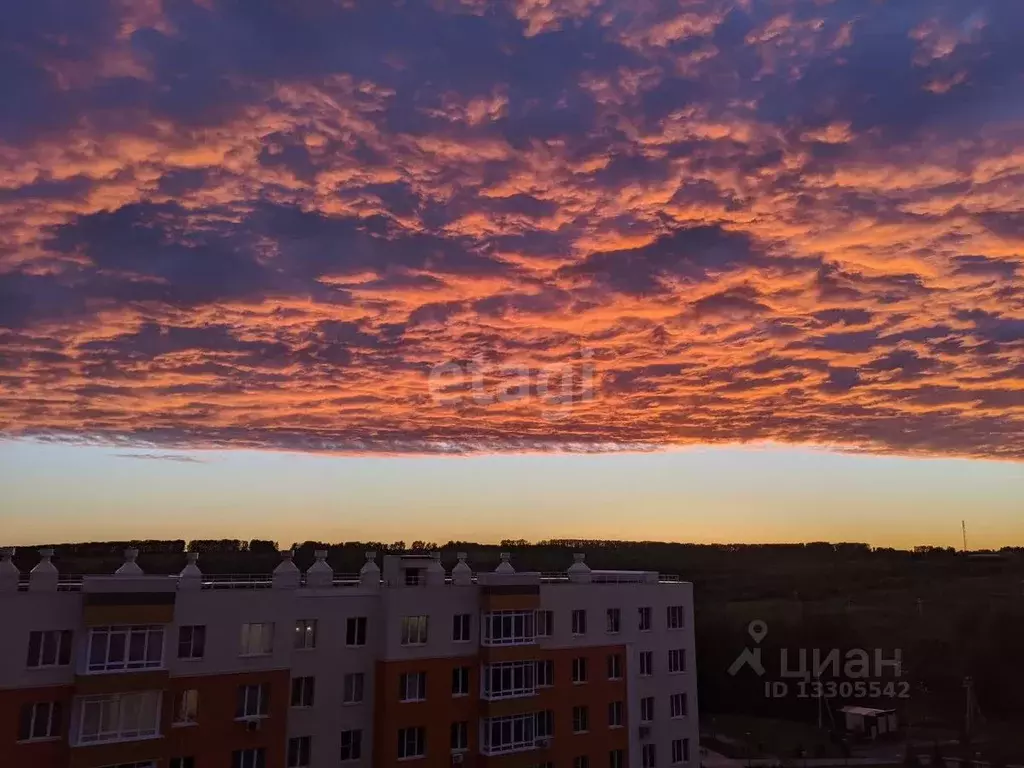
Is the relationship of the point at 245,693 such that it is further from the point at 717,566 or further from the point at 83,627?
the point at 717,566

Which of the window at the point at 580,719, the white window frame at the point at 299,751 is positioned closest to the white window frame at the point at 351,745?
the white window frame at the point at 299,751

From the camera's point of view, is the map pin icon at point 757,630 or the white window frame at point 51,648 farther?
the map pin icon at point 757,630

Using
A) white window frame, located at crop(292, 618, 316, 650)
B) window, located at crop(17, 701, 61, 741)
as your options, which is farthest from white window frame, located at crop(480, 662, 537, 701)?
window, located at crop(17, 701, 61, 741)

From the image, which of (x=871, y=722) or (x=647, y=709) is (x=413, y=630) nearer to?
(x=647, y=709)

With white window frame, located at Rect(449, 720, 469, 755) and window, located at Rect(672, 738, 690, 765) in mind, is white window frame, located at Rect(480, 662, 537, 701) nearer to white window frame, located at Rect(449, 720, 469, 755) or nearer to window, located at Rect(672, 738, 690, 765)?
white window frame, located at Rect(449, 720, 469, 755)

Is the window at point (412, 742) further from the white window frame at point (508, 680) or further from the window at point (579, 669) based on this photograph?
the window at point (579, 669)

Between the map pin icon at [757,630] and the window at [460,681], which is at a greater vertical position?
the window at [460,681]

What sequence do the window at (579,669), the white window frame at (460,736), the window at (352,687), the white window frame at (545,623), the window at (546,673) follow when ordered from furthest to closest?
the window at (579,669) → the white window frame at (545,623) → the window at (546,673) → the white window frame at (460,736) → the window at (352,687)

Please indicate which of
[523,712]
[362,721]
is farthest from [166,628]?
[523,712]
